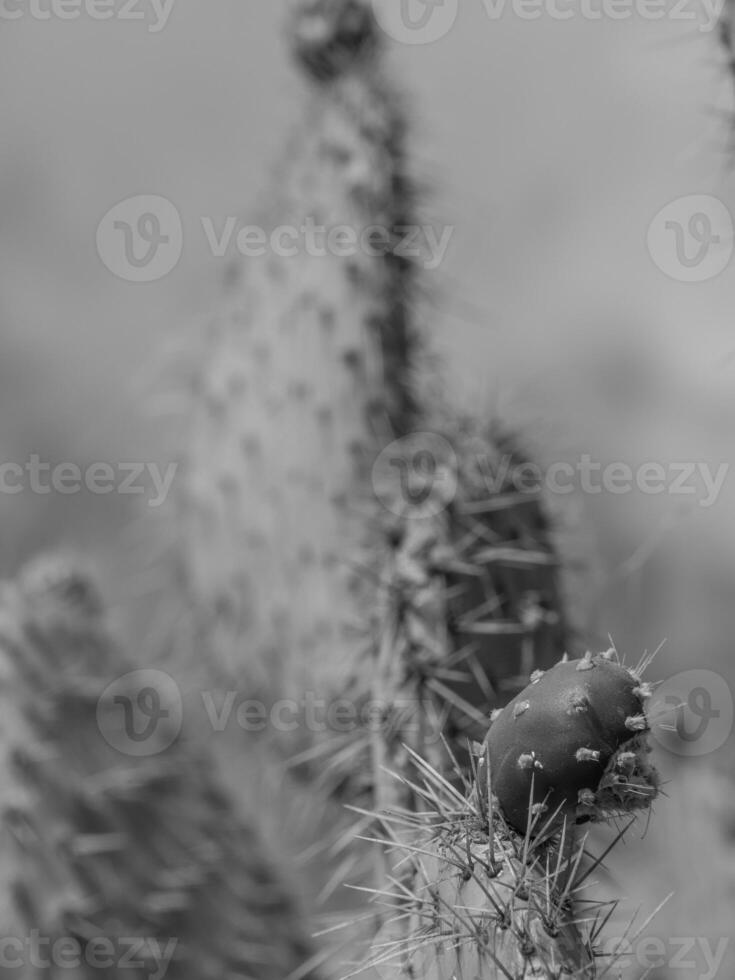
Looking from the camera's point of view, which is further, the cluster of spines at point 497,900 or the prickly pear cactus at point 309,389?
the prickly pear cactus at point 309,389

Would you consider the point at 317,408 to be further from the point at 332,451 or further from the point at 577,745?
the point at 577,745

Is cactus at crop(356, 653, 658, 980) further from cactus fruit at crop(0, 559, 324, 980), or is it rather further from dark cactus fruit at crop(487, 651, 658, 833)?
cactus fruit at crop(0, 559, 324, 980)

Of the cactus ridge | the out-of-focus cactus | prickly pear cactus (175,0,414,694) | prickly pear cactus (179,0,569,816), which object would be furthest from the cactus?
prickly pear cactus (175,0,414,694)

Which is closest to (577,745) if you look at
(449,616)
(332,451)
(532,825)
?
(532,825)

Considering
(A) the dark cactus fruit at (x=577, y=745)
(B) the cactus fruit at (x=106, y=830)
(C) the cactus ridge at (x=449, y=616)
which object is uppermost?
(A) the dark cactus fruit at (x=577, y=745)

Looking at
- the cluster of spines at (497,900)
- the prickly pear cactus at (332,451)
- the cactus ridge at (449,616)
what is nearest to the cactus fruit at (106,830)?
the prickly pear cactus at (332,451)

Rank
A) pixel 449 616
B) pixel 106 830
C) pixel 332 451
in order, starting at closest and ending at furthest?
pixel 449 616 → pixel 106 830 → pixel 332 451

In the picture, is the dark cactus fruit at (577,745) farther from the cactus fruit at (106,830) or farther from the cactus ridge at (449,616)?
the cactus fruit at (106,830)
